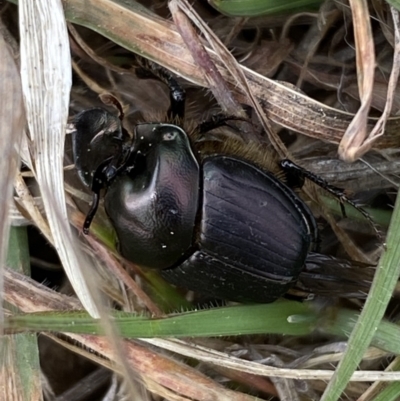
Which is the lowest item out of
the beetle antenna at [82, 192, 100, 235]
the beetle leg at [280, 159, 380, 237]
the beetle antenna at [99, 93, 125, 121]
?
the beetle antenna at [82, 192, 100, 235]

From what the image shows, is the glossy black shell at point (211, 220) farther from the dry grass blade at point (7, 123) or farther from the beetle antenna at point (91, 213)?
the dry grass blade at point (7, 123)

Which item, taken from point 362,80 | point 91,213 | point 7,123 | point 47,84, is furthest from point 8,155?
point 362,80

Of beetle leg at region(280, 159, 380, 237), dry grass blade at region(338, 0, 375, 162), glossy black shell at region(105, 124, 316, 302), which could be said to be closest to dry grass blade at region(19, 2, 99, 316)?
glossy black shell at region(105, 124, 316, 302)

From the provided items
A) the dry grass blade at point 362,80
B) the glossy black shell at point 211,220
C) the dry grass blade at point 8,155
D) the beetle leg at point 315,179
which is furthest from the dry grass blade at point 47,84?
the dry grass blade at point 362,80

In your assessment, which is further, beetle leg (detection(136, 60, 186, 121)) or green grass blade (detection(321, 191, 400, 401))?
beetle leg (detection(136, 60, 186, 121))

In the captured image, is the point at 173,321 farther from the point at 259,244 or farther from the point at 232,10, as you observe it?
the point at 232,10

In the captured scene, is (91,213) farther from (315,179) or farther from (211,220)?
(315,179)

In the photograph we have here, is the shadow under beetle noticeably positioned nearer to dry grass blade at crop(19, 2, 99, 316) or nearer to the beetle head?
the beetle head
